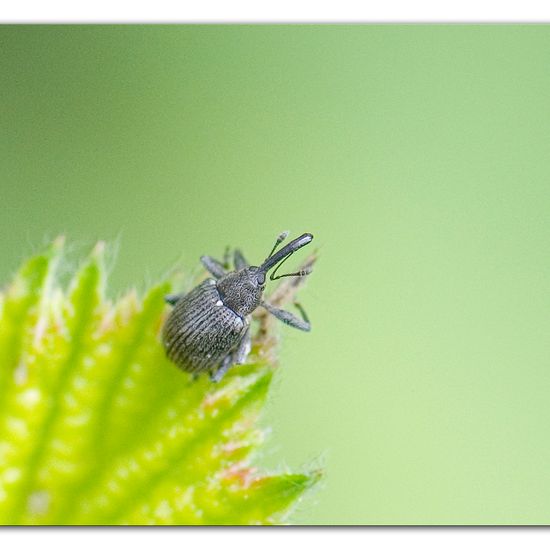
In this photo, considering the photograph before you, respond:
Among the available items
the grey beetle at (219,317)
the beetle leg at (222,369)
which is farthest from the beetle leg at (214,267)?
the beetle leg at (222,369)

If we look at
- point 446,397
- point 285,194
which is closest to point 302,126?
point 285,194

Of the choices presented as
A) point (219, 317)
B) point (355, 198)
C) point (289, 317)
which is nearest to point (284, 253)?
point (289, 317)

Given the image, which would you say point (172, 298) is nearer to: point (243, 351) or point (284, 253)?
point (243, 351)

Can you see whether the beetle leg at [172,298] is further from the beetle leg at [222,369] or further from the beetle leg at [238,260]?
the beetle leg at [238,260]
